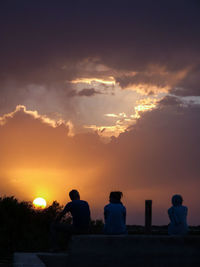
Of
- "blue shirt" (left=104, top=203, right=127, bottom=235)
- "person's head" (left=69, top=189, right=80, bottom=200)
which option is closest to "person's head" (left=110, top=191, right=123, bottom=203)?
"blue shirt" (left=104, top=203, right=127, bottom=235)

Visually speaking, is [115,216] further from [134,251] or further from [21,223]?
[21,223]

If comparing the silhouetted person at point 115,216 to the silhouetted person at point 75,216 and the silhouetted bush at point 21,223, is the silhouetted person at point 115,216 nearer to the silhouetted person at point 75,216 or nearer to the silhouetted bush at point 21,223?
the silhouetted person at point 75,216

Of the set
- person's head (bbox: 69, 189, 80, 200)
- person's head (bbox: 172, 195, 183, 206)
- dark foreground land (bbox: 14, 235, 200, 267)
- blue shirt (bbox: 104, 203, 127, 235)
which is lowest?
dark foreground land (bbox: 14, 235, 200, 267)

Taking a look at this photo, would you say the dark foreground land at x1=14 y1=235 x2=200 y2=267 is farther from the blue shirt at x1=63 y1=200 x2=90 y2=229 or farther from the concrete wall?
the blue shirt at x1=63 y1=200 x2=90 y2=229

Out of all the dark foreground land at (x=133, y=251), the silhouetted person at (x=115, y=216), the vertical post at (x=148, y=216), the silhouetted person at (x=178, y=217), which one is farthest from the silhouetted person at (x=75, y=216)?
the vertical post at (x=148, y=216)

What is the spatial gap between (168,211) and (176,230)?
464 mm

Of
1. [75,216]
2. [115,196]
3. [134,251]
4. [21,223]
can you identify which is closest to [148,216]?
Answer: [75,216]

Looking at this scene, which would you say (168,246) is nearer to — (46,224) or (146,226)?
(146,226)

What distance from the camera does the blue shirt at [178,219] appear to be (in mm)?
11859

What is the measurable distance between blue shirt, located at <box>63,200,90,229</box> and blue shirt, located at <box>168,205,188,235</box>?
81.8 inches

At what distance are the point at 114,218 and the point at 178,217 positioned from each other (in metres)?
1.45

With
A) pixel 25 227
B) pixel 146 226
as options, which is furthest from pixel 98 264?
pixel 25 227

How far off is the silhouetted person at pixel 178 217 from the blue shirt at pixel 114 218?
44.1 inches

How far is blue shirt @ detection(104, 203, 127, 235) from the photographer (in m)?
11.7
